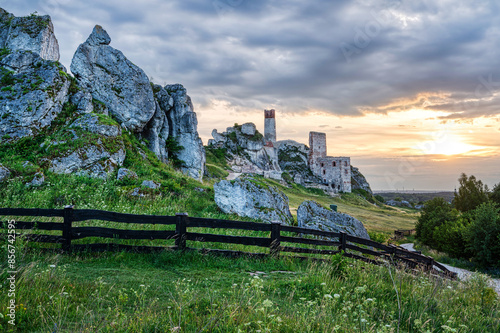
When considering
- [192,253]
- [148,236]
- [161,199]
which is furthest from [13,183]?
[192,253]

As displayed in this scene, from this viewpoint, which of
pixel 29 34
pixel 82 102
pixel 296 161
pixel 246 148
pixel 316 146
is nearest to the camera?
pixel 82 102

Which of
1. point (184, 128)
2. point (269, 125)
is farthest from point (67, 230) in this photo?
point (269, 125)

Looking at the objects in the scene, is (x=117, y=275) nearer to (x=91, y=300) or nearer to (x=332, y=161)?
(x=91, y=300)

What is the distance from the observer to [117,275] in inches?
259

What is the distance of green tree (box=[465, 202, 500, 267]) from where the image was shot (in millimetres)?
20812

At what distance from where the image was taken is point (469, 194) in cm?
4531

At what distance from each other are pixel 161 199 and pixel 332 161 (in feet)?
288

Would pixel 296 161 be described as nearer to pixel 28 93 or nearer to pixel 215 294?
pixel 28 93

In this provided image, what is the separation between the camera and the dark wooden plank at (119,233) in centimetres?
859

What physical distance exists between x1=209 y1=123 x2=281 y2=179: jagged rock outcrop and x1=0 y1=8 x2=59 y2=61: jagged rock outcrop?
47.7 meters

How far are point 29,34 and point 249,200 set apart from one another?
82.9 feet

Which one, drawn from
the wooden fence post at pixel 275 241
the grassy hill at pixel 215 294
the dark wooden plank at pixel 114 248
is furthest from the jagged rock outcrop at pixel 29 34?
the wooden fence post at pixel 275 241

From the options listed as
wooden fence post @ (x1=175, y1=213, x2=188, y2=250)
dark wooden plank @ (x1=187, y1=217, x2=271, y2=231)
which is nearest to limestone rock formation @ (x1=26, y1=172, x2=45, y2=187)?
wooden fence post @ (x1=175, y1=213, x2=188, y2=250)

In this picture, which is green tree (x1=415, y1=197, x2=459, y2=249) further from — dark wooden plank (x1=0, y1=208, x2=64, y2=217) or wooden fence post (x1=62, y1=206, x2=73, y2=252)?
dark wooden plank (x1=0, y1=208, x2=64, y2=217)
